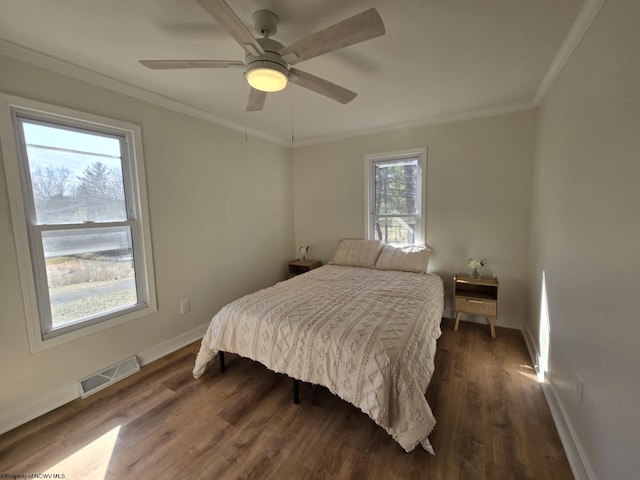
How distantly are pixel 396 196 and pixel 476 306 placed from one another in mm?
1610

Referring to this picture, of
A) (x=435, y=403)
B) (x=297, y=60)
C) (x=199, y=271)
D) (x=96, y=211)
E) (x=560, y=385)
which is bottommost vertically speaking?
(x=435, y=403)

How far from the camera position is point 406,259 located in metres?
3.18

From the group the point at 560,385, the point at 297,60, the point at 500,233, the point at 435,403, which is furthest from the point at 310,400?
the point at 500,233

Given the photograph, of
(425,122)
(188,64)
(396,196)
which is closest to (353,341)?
(188,64)

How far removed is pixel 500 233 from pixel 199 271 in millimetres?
3357

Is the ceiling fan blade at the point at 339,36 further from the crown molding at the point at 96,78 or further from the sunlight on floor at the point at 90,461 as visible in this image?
the sunlight on floor at the point at 90,461

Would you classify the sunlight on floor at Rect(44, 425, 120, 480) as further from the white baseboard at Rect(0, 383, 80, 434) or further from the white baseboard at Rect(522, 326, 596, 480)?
the white baseboard at Rect(522, 326, 596, 480)

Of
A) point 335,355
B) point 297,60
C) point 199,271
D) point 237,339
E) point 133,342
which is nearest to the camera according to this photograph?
point 297,60

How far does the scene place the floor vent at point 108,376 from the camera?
2.03 meters

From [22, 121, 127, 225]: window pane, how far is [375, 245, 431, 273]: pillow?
2.72 m

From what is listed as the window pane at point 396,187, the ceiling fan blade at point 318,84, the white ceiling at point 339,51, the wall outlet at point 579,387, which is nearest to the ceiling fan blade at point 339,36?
the ceiling fan blade at point 318,84

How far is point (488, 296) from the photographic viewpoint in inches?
114

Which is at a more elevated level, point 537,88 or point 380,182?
point 537,88

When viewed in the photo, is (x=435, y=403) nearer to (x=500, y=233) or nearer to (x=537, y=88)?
(x=500, y=233)
